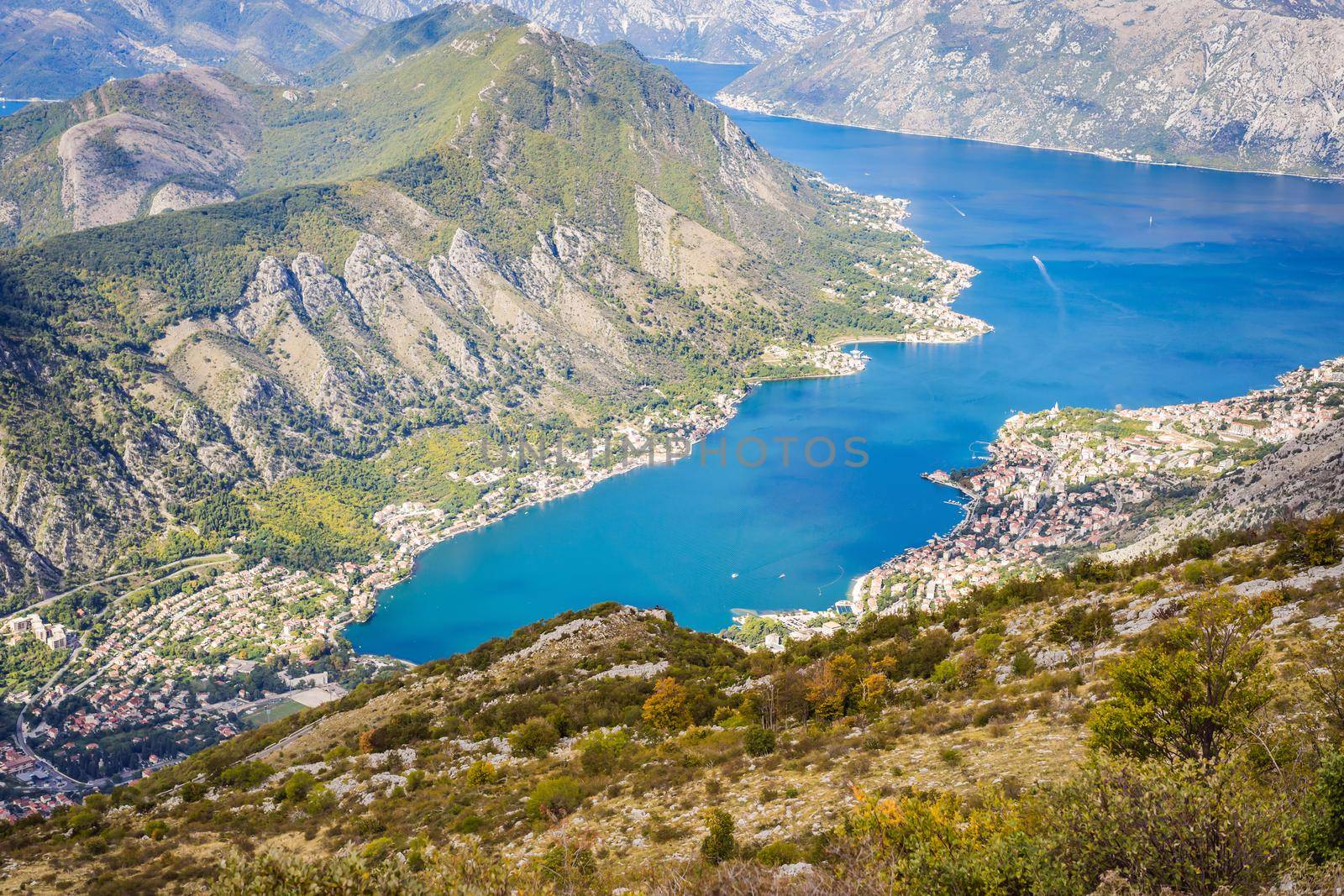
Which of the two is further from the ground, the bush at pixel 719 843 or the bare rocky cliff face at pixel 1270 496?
the bare rocky cliff face at pixel 1270 496

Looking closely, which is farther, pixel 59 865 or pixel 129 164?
pixel 129 164

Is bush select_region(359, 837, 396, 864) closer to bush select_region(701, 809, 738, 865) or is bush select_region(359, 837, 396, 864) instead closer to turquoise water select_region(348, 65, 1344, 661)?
bush select_region(701, 809, 738, 865)

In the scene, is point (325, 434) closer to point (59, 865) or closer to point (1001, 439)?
point (1001, 439)

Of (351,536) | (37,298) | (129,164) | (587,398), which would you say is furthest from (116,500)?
(129,164)

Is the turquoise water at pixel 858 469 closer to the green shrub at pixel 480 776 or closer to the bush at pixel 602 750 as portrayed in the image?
the bush at pixel 602 750

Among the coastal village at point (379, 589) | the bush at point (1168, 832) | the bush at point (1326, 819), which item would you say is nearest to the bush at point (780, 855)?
the bush at point (1168, 832)

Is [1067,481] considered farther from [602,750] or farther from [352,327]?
[352,327]
